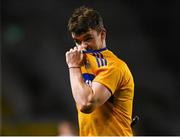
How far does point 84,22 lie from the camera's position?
355 cm

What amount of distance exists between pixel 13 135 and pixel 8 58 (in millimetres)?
3635

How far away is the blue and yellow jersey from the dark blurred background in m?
6.57

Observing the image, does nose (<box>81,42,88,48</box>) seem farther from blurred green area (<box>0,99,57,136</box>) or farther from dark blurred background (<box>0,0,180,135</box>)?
dark blurred background (<box>0,0,180,135</box>)

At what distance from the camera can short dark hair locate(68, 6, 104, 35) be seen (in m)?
3.54

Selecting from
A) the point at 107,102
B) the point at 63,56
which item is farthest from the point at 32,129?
the point at 107,102

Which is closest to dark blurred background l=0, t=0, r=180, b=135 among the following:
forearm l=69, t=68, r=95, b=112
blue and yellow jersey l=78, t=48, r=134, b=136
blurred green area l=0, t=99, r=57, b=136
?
blurred green area l=0, t=99, r=57, b=136

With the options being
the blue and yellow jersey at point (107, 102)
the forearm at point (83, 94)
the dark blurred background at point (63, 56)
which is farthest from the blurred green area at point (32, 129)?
the forearm at point (83, 94)

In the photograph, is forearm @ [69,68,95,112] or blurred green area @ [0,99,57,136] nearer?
forearm @ [69,68,95,112]

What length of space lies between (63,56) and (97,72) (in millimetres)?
7622

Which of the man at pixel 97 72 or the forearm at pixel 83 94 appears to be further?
the man at pixel 97 72

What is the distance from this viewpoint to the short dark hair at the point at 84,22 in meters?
3.54

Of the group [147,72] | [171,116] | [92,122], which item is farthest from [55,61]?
[92,122]

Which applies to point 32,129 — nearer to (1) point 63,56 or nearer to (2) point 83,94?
(1) point 63,56

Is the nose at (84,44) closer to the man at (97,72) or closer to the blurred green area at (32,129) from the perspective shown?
the man at (97,72)
